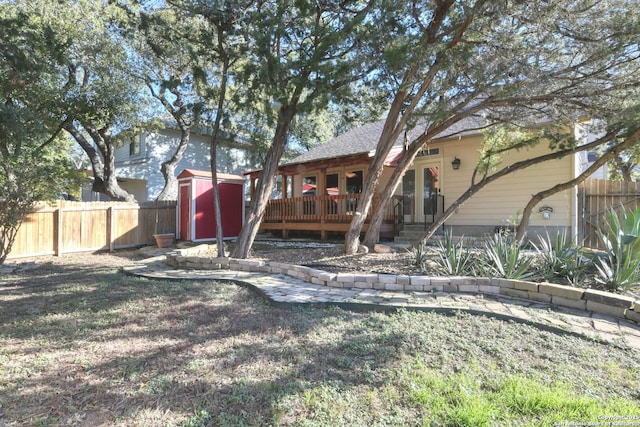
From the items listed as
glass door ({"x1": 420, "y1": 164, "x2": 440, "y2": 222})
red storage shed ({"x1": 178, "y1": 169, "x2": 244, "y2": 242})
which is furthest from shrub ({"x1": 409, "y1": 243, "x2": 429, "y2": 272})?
red storage shed ({"x1": 178, "y1": 169, "x2": 244, "y2": 242})

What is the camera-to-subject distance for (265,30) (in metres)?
5.95

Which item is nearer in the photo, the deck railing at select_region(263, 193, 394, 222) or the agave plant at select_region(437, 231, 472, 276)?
the agave plant at select_region(437, 231, 472, 276)

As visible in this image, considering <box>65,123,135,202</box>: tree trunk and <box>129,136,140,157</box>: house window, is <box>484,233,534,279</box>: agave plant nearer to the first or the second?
<box>65,123,135,202</box>: tree trunk

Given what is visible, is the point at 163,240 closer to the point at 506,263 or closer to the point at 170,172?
the point at 170,172

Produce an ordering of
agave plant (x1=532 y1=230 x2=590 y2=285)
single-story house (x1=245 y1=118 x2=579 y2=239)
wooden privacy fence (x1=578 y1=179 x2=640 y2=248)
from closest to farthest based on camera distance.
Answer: agave plant (x1=532 y1=230 x2=590 y2=285)
wooden privacy fence (x1=578 y1=179 x2=640 y2=248)
single-story house (x1=245 y1=118 x2=579 y2=239)

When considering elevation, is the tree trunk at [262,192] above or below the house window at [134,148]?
below

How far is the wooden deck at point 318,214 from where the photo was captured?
10.0 metres

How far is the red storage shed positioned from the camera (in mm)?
10625

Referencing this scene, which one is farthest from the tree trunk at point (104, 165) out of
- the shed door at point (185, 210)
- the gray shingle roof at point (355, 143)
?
the gray shingle roof at point (355, 143)

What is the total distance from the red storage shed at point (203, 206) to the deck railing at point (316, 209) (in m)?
1.45

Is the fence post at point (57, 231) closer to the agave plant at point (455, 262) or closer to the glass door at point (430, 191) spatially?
the agave plant at point (455, 262)

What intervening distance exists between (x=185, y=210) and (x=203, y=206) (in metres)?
0.62

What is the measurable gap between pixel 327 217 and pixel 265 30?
19.2 ft

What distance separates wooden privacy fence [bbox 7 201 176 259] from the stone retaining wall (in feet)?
20.1
